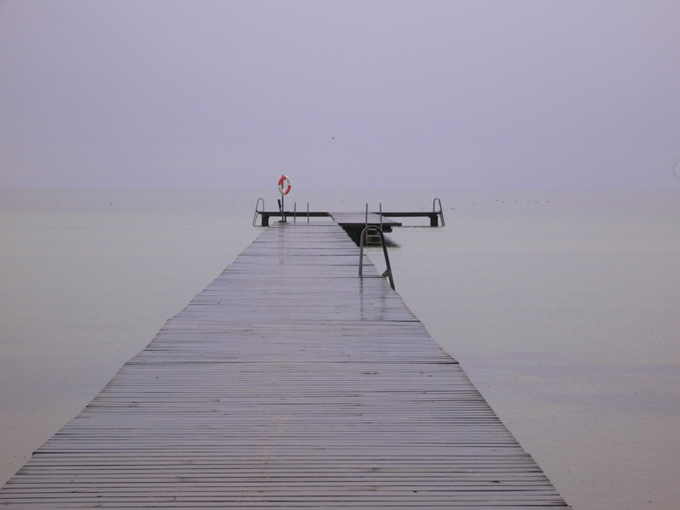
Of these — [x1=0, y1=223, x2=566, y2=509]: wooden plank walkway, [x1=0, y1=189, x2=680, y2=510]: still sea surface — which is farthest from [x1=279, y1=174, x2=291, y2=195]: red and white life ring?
[x1=0, y1=223, x2=566, y2=509]: wooden plank walkway

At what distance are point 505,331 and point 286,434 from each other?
863 cm

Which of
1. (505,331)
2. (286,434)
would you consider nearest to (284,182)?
(505,331)

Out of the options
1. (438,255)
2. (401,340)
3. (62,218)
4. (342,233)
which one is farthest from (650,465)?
(62,218)

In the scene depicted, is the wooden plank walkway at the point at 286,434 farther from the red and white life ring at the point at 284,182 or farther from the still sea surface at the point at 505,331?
the red and white life ring at the point at 284,182

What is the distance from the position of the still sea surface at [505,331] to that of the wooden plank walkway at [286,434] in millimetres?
1607

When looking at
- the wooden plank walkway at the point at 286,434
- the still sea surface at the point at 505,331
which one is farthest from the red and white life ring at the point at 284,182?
the wooden plank walkway at the point at 286,434

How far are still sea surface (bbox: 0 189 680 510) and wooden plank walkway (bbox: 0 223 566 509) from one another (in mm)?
1607

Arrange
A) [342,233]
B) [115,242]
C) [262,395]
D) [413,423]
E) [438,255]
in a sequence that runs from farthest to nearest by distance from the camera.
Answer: [115,242] → [438,255] → [342,233] → [262,395] → [413,423]

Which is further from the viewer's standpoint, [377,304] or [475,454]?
[377,304]

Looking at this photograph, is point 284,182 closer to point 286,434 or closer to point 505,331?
point 505,331

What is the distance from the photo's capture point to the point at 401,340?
21.6ft

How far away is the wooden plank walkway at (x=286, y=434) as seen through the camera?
3361 millimetres

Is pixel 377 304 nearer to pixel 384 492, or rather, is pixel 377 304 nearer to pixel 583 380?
pixel 583 380

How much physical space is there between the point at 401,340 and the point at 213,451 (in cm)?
293
